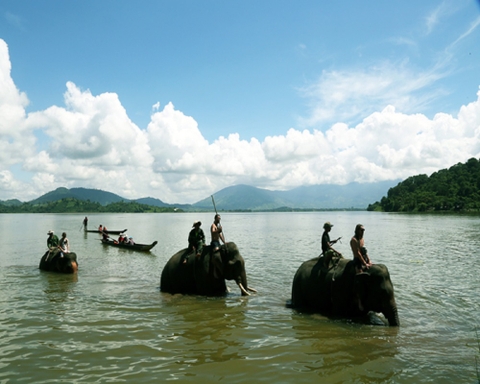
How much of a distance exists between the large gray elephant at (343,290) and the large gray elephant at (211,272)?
240 cm

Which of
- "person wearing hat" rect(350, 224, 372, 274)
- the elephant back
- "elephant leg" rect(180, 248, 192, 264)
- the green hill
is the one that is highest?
the green hill

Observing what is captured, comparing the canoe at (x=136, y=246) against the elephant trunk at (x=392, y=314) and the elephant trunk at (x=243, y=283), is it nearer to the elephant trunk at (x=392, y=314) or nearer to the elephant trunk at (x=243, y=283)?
the elephant trunk at (x=243, y=283)

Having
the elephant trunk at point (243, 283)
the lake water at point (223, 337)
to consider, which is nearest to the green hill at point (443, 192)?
the lake water at point (223, 337)

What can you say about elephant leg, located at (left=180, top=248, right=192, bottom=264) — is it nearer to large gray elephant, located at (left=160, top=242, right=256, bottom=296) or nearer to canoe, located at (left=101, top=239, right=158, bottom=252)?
large gray elephant, located at (left=160, top=242, right=256, bottom=296)

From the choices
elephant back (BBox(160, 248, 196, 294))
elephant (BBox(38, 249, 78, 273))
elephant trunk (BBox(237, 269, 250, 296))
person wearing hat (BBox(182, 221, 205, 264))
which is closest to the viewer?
elephant trunk (BBox(237, 269, 250, 296))

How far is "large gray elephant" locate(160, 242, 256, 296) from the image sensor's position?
14539 millimetres

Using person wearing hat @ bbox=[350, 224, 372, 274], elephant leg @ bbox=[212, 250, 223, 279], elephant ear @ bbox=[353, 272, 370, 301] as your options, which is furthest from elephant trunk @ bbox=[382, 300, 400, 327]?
elephant leg @ bbox=[212, 250, 223, 279]

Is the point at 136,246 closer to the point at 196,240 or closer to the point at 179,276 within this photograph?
the point at 179,276

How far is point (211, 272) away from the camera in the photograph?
1473 centimetres

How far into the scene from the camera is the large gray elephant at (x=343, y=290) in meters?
10.7

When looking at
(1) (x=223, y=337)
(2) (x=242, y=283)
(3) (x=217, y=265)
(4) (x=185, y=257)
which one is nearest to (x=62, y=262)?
(4) (x=185, y=257)

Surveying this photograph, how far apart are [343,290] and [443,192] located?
504 feet

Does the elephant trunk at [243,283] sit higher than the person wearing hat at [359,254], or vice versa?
the person wearing hat at [359,254]

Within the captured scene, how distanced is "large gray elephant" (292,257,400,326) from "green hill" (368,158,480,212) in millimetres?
132497
